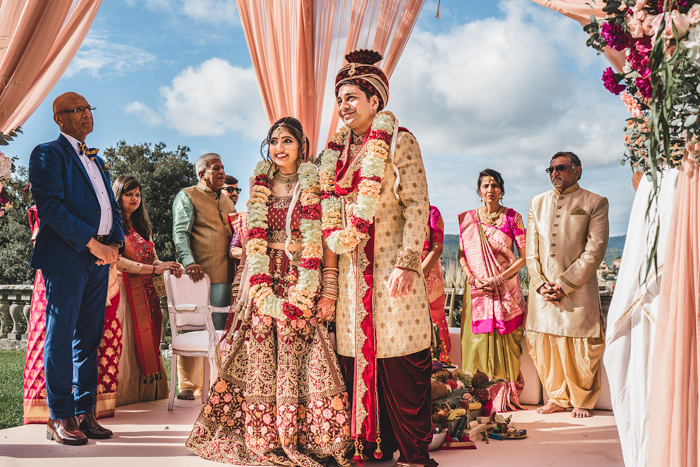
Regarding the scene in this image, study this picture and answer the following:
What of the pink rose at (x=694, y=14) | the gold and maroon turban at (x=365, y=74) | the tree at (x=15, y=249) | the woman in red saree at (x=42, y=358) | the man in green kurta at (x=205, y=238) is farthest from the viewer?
the tree at (x=15, y=249)

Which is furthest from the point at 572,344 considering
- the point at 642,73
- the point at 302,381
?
the point at 642,73

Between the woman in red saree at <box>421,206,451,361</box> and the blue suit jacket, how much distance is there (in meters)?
2.46

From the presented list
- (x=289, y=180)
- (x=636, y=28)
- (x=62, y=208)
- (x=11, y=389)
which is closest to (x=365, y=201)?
(x=289, y=180)

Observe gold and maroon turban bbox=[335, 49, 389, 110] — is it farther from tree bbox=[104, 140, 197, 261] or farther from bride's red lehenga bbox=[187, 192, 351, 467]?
tree bbox=[104, 140, 197, 261]

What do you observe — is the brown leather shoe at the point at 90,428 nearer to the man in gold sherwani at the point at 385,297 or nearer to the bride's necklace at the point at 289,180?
the man in gold sherwani at the point at 385,297

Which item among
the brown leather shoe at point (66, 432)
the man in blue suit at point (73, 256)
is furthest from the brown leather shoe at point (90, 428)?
the brown leather shoe at point (66, 432)

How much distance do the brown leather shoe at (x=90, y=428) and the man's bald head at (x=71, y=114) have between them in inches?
70.5

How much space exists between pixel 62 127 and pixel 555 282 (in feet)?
12.2

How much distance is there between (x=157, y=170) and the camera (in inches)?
563

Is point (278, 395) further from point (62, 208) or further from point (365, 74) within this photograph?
point (365, 74)

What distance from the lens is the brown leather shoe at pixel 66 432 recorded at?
125 inches

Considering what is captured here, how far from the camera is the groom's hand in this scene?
8.77ft

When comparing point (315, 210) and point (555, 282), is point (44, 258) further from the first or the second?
point (555, 282)

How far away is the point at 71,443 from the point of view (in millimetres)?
3174
